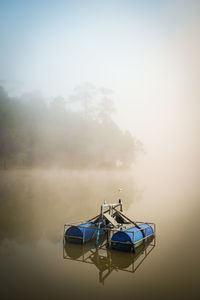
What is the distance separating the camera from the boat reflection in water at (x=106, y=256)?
39.9 ft

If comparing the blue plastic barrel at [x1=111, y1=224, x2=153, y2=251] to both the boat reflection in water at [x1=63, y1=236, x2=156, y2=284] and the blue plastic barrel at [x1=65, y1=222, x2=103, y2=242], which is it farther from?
the blue plastic barrel at [x1=65, y1=222, x2=103, y2=242]

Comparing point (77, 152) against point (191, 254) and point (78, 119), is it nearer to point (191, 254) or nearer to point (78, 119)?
point (78, 119)

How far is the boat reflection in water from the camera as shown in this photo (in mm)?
12164

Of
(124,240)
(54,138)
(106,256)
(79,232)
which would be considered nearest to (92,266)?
(106,256)

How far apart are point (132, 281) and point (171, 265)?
9.29 ft

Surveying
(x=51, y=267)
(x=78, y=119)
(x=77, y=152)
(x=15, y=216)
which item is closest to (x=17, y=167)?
(x=77, y=152)

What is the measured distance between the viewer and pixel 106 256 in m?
13.6

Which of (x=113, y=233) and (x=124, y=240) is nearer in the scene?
(x=124, y=240)

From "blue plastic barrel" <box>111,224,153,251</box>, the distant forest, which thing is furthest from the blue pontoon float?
the distant forest

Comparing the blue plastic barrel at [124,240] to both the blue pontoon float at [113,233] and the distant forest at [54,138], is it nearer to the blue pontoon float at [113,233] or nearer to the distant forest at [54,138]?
the blue pontoon float at [113,233]

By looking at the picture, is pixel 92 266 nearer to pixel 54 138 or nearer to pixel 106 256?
pixel 106 256

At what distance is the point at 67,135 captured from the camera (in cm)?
9162

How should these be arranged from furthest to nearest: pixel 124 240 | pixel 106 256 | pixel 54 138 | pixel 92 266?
pixel 54 138 → pixel 124 240 → pixel 106 256 → pixel 92 266

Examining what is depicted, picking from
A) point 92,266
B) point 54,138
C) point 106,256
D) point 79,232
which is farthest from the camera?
point 54,138
